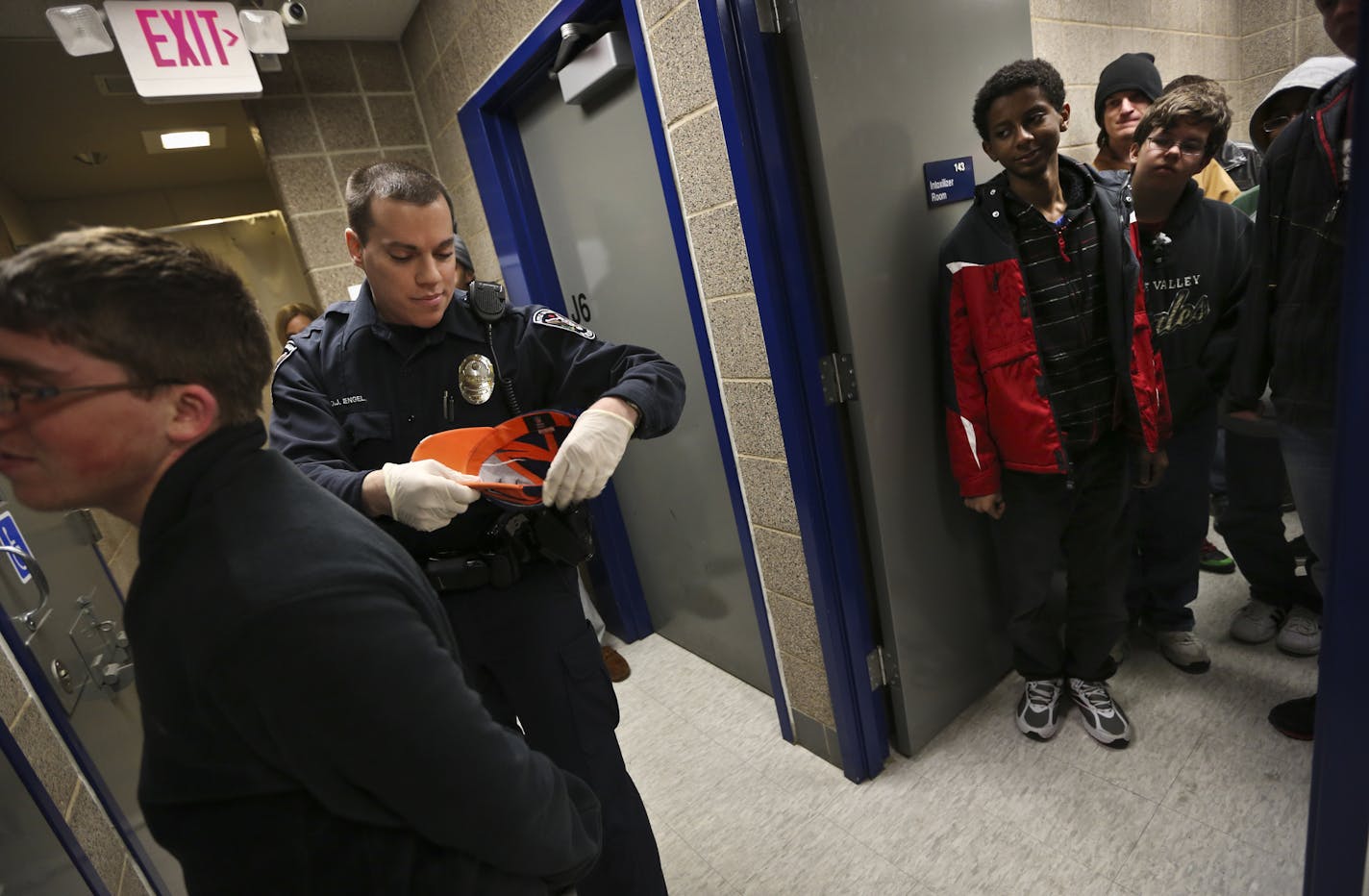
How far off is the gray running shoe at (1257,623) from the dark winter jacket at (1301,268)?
88 centimetres

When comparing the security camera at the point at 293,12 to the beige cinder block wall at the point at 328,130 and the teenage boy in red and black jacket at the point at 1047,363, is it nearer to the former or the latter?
the beige cinder block wall at the point at 328,130

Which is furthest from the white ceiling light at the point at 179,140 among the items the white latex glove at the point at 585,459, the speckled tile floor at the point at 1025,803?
the speckled tile floor at the point at 1025,803

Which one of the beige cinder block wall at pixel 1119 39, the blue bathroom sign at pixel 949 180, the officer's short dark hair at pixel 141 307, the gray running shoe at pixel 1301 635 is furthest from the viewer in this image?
the beige cinder block wall at pixel 1119 39

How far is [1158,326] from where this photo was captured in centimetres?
168

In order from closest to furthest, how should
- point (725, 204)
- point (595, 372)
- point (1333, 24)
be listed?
1. point (1333, 24)
2. point (595, 372)
3. point (725, 204)

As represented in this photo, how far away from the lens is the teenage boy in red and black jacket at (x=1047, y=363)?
4.59 feet

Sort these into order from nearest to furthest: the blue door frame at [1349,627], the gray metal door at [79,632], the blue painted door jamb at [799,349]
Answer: the blue door frame at [1349,627] < the gray metal door at [79,632] < the blue painted door jamb at [799,349]

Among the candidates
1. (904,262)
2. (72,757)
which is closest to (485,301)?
(904,262)

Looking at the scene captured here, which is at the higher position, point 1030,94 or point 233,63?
point 233,63

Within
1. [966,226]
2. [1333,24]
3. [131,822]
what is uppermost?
[1333,24]

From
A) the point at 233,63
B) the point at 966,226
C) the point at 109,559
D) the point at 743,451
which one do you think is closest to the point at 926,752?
the point at 743,451

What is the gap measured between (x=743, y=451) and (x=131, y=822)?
1374mm

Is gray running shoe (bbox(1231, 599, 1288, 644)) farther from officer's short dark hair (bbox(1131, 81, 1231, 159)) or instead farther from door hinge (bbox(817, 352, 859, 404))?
door hinge (bbox(817, 352, 859, 404))

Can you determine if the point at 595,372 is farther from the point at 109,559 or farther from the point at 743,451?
the point at 109,559
